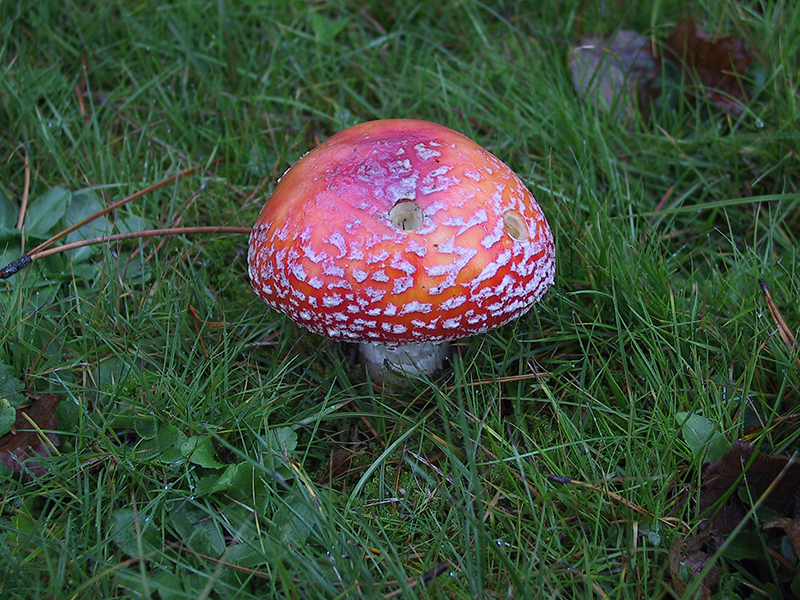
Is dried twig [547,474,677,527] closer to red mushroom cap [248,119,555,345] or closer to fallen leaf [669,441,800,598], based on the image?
fallen leaf [669,441,800,598]

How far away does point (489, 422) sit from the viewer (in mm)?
2570

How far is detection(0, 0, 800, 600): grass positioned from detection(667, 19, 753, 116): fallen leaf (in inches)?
4.7

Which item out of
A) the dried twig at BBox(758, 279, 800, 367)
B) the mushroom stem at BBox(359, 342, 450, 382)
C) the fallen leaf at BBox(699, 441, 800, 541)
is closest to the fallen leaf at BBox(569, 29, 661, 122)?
the dried twig at BBox(758, 279, 800, 367)

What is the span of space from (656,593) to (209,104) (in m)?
3.36

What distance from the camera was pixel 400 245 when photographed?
2193 millimetres

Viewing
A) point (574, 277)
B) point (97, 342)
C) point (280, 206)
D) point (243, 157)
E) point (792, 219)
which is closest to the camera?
point (280, 206)

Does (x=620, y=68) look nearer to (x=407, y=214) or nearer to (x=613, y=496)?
(x=407, y=214)

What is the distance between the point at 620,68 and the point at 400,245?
2.45 metres

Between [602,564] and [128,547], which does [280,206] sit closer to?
[128,547]

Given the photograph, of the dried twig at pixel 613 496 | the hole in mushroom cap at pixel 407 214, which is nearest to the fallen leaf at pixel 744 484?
the dried twig at pixel 613 496

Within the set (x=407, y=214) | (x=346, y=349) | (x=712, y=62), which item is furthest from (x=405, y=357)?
(x=712, y=62)

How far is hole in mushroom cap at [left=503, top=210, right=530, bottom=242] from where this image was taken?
2.42 meters

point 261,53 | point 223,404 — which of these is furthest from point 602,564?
point 261,53

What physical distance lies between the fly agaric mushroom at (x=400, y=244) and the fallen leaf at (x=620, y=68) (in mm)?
1595
